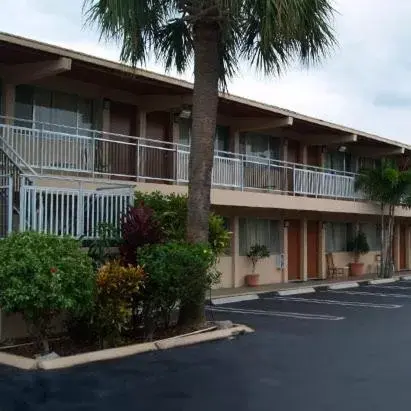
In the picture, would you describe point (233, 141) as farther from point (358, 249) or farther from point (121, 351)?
point (121, 351)

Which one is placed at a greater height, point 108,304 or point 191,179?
point 191,179

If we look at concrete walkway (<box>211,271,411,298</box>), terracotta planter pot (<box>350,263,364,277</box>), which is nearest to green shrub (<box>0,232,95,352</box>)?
concrete walkway (<box>211,271,411,298</box>)

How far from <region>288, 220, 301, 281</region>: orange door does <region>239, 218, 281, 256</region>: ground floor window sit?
84cm

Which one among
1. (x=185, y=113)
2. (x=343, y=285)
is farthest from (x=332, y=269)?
(x=185, y=113)

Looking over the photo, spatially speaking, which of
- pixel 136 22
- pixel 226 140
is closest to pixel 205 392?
Result: pixel 136 22

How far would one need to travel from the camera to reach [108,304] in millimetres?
10023

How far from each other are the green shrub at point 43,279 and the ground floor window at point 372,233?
20.7 meters

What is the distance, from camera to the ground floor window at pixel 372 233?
28828 millimetres

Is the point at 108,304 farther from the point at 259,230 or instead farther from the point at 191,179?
the point at 259,230

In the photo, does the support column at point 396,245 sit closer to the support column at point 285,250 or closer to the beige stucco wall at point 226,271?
the support column at point 285,250

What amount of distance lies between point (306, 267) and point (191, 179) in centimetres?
1334

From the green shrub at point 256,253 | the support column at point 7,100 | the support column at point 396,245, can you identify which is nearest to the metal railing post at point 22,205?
the support column at point 7,100

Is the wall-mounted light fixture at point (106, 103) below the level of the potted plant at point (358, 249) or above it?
above

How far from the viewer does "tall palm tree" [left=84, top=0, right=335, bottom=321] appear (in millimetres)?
11117
